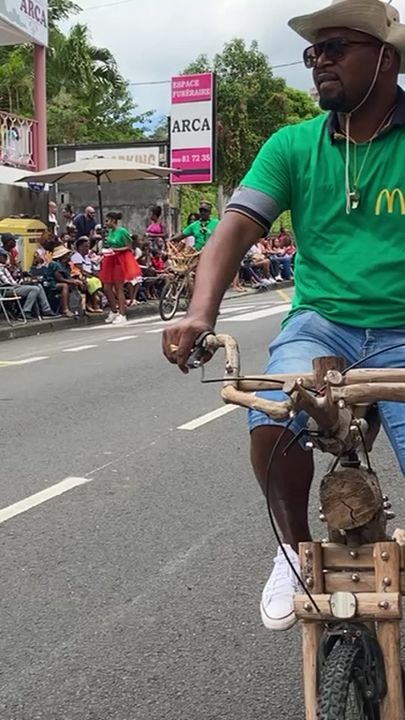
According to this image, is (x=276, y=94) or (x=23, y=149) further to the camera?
(x=276, y=94)

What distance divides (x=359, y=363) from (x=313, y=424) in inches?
16.3

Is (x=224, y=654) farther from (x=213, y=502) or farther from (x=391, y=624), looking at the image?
(x=213, y=502)

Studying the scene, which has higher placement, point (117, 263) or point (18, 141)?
point (18, 141)

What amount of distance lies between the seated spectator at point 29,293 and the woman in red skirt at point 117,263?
111 centimetres

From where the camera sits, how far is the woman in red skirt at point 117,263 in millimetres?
17078

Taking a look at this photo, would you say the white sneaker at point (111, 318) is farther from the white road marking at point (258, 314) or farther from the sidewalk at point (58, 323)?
the white road marking at point (258, 314)

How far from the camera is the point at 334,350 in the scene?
116 inches

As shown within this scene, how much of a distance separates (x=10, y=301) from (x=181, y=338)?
13.8 meters

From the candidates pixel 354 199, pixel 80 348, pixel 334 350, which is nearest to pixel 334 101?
pixel 354 199

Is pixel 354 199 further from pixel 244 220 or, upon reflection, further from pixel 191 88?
pixel 191 88

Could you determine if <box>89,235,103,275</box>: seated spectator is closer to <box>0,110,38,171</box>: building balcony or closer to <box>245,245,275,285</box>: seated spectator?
<box>0,110,38,171</box>: building balcony

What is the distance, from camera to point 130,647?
3.73 m

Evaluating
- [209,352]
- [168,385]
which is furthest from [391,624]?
[168,385]

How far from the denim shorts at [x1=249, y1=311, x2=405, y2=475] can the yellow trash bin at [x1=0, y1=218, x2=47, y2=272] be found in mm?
15964
